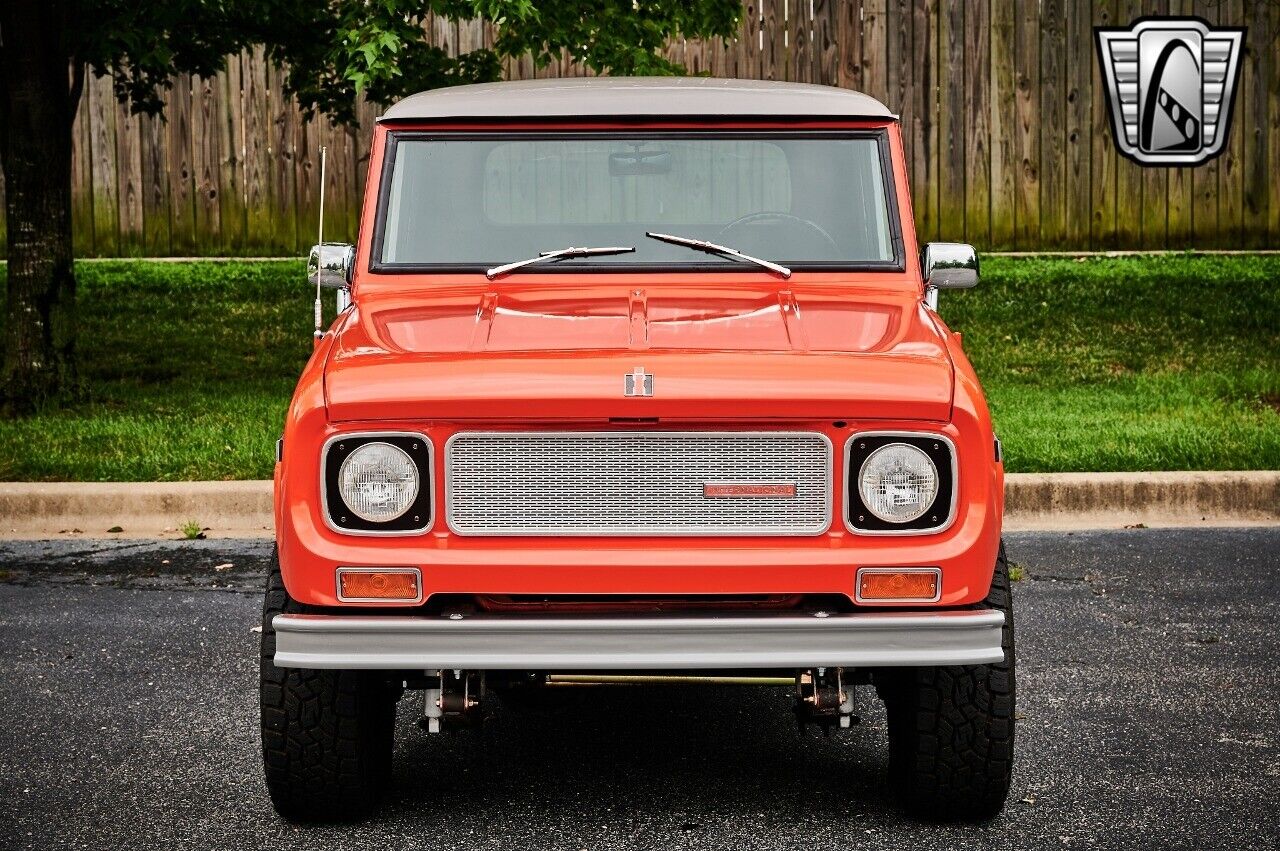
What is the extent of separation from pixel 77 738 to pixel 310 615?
157cm

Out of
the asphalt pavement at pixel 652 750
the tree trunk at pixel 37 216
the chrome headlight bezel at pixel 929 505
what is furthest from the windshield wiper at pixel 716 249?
the tree trunk at pixel 37 216

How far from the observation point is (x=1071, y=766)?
4789 millimetres

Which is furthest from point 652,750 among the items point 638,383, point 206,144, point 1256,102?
point 1256,102

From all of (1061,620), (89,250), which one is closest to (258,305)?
(89,250)

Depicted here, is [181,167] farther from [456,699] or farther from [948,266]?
[456,699]

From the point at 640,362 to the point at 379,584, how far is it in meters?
0.79

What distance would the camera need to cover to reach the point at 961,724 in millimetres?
4160

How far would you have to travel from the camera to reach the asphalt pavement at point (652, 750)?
4.29 m

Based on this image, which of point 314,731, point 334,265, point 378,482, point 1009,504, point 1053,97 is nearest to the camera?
point 378,482

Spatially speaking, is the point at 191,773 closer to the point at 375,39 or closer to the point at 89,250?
the point at 375,39

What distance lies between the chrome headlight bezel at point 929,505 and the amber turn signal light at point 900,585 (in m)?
0.09

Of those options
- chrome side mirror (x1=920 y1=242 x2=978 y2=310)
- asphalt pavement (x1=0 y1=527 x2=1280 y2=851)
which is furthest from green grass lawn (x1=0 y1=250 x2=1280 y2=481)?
chrome side mirror (x1=920 y1=242 x2=978 y2=310)

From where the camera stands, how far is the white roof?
5.11 metres

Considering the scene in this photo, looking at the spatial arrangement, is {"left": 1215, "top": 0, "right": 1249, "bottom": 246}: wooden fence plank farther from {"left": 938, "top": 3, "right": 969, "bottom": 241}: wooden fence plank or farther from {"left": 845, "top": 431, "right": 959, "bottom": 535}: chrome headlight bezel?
{"left": 845, "top": 431, "right": 959, "bottom": 535}: chrome headlight bezel
